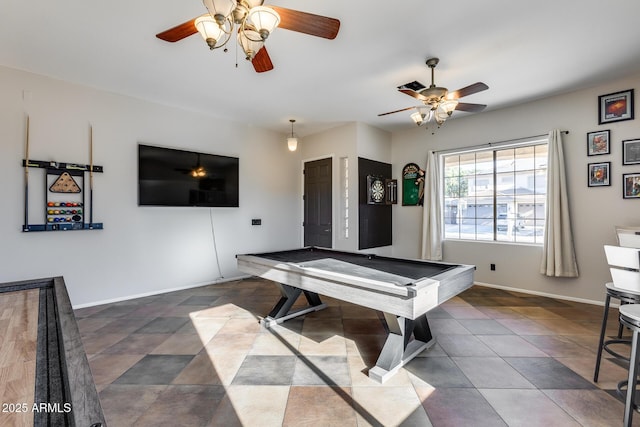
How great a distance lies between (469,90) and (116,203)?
4472 millimetres

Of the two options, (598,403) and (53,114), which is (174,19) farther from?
(598,403)

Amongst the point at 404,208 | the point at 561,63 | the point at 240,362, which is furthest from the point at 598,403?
the point at 404,208

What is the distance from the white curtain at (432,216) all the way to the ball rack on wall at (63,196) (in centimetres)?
494

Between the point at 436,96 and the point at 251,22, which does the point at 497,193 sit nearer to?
the point at 436,96

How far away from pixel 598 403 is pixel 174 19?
416cm

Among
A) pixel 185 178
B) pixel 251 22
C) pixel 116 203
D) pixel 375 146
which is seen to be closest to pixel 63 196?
pixel 116 203

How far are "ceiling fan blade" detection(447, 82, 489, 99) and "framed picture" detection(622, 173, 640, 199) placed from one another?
2.34 metres

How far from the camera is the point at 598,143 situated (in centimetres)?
376

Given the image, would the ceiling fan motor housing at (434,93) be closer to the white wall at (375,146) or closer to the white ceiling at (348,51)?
the white ceiling at (348,51)

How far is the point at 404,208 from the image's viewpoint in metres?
5.74

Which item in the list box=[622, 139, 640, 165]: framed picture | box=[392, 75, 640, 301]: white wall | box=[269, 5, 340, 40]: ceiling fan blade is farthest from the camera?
box=[392, 75, 640, 301]: white wall

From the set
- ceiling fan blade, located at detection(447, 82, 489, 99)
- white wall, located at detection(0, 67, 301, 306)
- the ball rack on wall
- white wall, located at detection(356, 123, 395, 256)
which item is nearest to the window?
white wall, located at detection(356, 123, 395, 256)

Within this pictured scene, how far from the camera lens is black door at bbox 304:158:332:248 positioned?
5652 mm

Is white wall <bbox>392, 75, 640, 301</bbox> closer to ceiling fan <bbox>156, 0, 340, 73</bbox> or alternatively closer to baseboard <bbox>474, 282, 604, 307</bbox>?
baseboard <bbox>474, 282, 604, 307</bbox>
